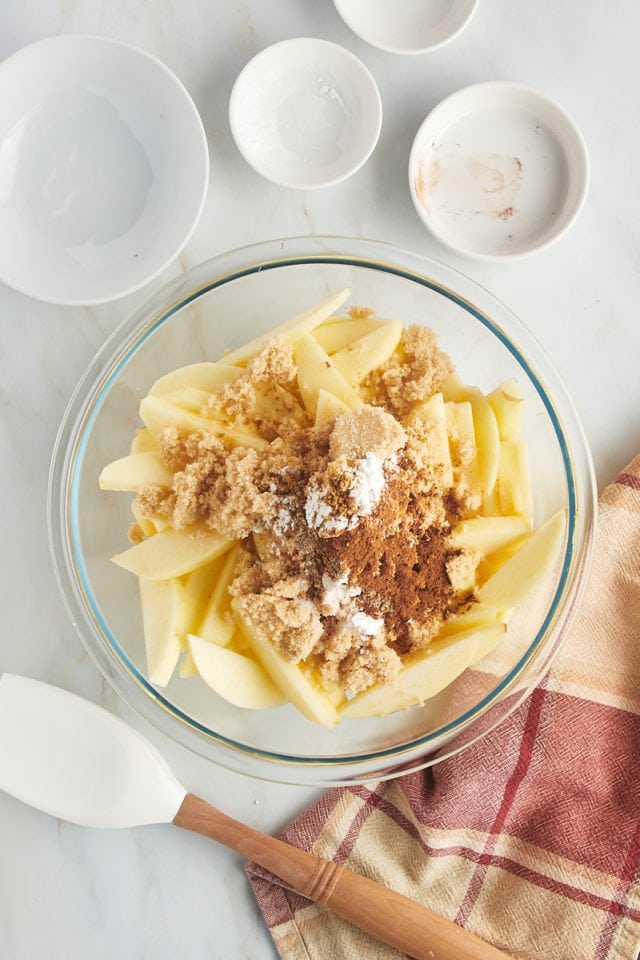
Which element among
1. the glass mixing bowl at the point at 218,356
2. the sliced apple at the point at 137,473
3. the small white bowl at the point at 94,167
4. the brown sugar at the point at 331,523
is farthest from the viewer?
the small white bowl at the point at 94,167

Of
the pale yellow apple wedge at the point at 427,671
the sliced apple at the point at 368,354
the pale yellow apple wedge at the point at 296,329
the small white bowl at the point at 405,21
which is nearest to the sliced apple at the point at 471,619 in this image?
the pale yellow apple wedge at the point at 427,671

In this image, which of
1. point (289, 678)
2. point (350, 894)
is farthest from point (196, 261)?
point (350, 894)

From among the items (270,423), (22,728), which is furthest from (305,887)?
(270,423)

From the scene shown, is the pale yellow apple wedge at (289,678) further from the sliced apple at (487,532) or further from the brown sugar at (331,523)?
the sliced apple at (487,532)

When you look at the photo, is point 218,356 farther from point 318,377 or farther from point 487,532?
point 487,532

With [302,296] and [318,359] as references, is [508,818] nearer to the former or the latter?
[318,359]

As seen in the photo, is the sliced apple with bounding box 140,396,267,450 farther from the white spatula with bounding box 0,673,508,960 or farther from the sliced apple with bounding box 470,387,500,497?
the white spatula with bounding box 0,673,508,960
